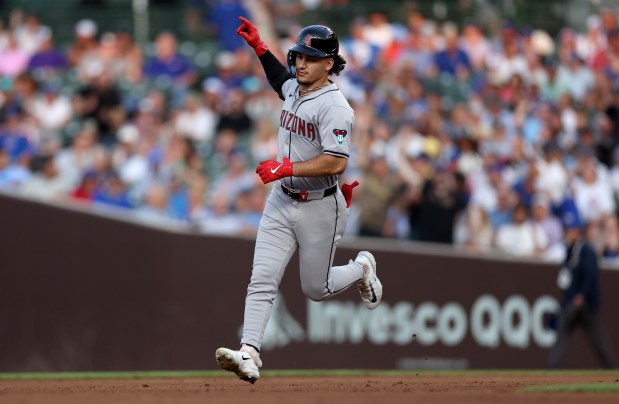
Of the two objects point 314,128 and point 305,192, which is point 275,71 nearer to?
point 314,128

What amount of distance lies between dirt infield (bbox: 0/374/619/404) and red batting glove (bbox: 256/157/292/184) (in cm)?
140

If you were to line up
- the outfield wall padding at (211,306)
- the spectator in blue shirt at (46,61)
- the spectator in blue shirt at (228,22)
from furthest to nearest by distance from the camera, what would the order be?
the spectator in blue shirt at (228,22) → the spectator in blue shirt at (46,61) → the outfield wall padding at (211,306)

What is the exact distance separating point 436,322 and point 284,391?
19.2ft

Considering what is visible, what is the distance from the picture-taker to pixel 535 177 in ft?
53.8

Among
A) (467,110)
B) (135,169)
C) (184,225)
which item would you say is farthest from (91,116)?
(467,110)

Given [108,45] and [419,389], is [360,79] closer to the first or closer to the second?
Result: [108,45]

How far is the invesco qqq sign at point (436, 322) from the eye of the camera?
14617mm

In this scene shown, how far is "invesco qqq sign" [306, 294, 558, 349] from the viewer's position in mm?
14617

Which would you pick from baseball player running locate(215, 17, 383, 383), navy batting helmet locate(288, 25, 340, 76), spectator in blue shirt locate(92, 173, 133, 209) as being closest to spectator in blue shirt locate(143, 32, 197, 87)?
spectator in blue shirt locate(92, 173, 133, 209)

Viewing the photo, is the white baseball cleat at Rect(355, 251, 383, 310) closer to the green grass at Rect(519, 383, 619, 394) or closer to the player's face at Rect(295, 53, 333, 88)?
the green grass at Rect(519, 383, 619, 394)

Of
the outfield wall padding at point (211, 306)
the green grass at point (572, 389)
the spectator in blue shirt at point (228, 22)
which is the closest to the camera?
the green grass at point (572, 389)

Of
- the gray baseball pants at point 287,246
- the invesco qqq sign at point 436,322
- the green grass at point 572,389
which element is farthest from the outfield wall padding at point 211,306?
the green grass at point 572,389

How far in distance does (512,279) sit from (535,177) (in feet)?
5.24

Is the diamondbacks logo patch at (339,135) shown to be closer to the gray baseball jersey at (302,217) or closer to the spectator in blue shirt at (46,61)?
the gray baseball jersey at (302,217)
